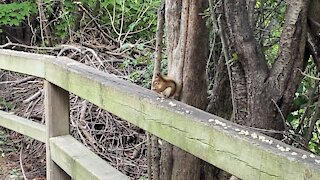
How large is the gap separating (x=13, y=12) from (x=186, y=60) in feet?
16.4

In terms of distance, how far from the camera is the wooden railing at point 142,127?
136cm

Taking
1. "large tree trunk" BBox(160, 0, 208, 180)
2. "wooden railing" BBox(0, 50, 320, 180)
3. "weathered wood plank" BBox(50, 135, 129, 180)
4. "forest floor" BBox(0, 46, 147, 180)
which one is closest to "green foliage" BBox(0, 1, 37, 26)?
"forest floor" BBox(0, 46, 147, 180)

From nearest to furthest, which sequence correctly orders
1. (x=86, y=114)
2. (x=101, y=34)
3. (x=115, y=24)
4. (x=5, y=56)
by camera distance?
(x=5, y=56) < (x=86, y=114) < (x=101, y=34) < (x=115, y=24)

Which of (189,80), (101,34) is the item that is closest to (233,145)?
(189,80)

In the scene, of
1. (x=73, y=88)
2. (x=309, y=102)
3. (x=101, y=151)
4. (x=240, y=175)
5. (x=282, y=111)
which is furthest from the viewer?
(x=101, y=151)

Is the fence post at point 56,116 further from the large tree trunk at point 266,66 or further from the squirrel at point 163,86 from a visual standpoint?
the large tree trunk at point 266,66

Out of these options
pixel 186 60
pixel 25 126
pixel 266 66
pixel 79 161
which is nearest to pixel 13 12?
pixel 25 126

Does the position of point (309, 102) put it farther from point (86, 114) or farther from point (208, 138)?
point (86, 114)

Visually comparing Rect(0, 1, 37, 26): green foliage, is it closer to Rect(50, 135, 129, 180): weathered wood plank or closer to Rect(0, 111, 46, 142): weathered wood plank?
Rect(0, 111, 46, 142): weathered wood plank

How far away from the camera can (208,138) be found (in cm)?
161

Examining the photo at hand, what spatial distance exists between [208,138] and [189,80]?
2.15ft

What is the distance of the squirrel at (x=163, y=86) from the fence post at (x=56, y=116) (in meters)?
0.96

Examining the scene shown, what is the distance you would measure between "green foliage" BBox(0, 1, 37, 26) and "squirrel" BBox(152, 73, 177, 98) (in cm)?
492

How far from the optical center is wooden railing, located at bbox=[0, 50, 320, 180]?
136 cm
